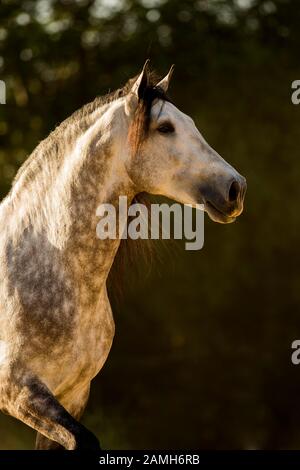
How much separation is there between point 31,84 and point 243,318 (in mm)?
3001

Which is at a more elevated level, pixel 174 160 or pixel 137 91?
pixel 137 91

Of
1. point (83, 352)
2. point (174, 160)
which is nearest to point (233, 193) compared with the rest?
point (174, 160)

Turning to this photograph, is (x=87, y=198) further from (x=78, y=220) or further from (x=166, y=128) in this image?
(x=166, y=128)

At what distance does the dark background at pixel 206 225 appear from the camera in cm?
907

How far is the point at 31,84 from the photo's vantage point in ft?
Result: 30.0

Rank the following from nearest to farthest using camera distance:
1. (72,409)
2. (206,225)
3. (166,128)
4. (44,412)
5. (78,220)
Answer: (44,412) → (166,128) → (78,220) → (72,409) → (206,225)

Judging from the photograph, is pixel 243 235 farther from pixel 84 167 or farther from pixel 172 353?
pixel 84 167

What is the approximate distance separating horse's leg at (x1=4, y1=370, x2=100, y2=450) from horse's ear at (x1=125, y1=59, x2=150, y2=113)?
4.02ft

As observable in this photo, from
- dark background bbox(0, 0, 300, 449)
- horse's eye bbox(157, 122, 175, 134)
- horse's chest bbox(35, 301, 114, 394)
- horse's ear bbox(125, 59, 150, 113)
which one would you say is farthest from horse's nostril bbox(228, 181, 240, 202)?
dark background bbox(0, 0, 300, 449)

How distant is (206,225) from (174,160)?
5.15m

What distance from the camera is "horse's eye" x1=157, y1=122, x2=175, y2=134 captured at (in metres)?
4.16

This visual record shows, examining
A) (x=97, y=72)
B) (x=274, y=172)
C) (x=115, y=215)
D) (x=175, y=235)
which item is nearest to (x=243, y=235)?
(x=274, y=172)

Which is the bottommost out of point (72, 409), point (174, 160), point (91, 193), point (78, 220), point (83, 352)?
point (72, 409)

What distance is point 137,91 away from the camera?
13.7 ft
